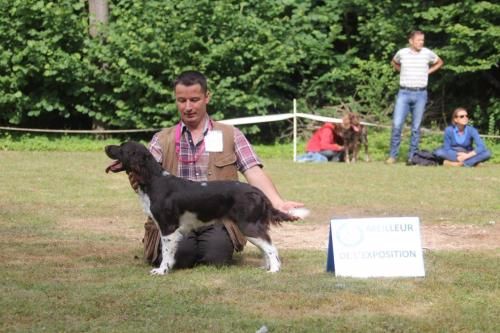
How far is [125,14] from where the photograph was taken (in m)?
19.7

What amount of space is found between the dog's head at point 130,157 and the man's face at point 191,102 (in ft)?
1.76

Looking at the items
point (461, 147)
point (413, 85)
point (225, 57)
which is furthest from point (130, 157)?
point (225, 57)

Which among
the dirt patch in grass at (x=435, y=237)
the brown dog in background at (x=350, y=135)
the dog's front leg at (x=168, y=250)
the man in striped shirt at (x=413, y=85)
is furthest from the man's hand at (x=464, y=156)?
the dog's front leg at (x=168, y=250)

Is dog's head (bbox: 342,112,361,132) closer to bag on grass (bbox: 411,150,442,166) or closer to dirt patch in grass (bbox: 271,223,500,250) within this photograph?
bag on grass (bbox: 411,150,442,166)

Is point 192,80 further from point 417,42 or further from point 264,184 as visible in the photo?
point 417,42

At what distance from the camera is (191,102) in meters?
6.68

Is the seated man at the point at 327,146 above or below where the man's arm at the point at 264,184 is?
below

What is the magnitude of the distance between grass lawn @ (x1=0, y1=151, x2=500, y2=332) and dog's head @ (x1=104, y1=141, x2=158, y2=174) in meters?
0.79

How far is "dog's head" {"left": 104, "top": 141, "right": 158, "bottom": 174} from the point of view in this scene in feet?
20.8

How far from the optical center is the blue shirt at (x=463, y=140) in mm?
16141

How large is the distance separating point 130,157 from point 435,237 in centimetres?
354

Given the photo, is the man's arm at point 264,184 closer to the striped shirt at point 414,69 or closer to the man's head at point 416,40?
the striped shirt at point 414,69

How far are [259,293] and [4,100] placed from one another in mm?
15024

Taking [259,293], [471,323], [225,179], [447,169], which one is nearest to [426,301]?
[471,323]
